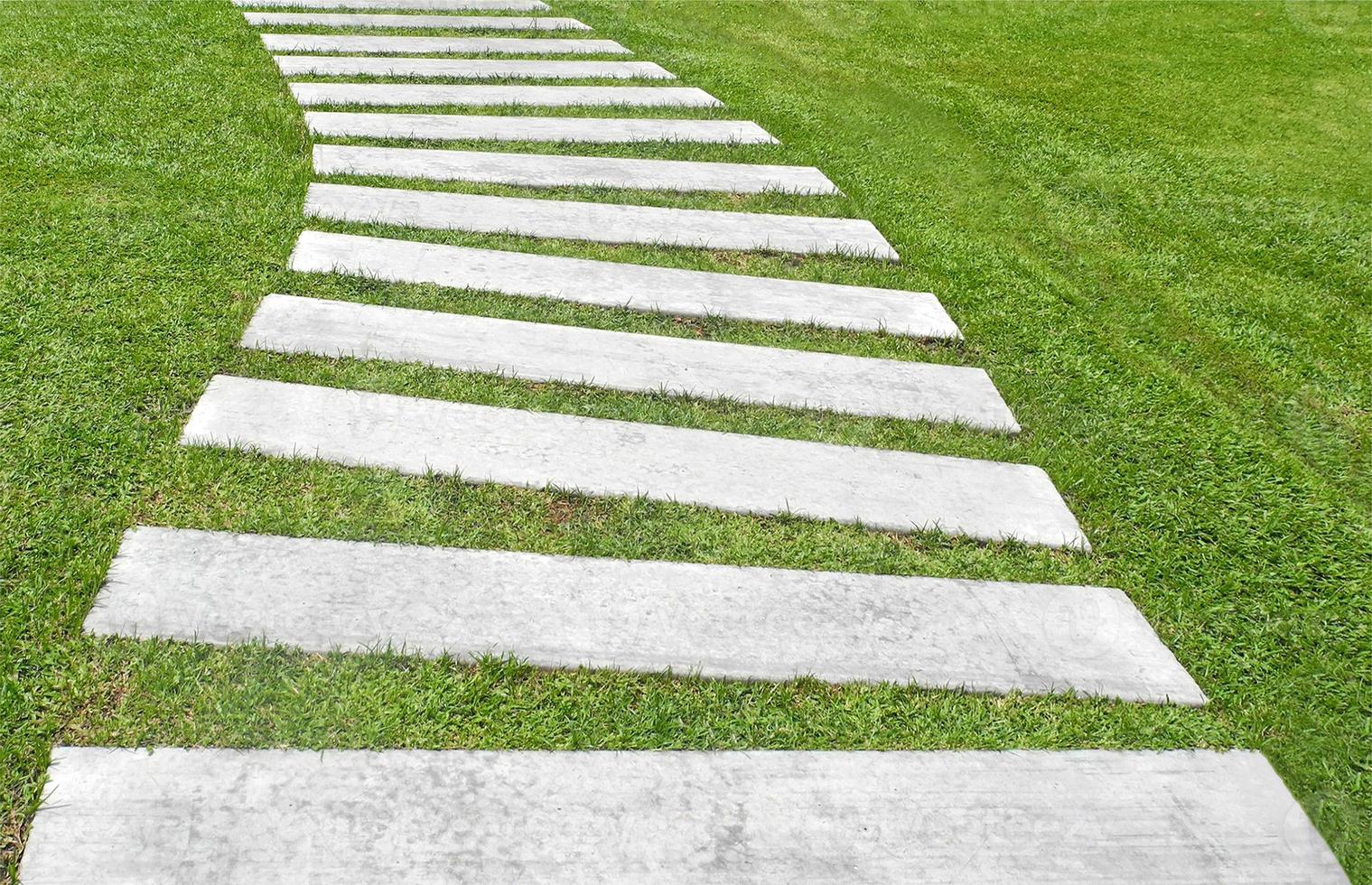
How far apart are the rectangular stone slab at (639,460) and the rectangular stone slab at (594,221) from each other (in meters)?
1.31

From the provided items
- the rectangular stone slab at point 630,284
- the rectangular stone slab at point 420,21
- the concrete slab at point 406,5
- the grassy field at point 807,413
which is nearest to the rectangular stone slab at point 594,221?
the grassy field at point 807,413

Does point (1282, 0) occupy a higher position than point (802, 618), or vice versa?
point (1282, 0)

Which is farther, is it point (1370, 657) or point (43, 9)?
point (43, 9)

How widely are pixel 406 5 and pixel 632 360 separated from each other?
4.95 m

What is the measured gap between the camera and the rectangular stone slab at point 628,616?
1.95m

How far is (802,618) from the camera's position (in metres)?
2.12

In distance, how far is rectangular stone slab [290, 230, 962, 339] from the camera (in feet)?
10.9

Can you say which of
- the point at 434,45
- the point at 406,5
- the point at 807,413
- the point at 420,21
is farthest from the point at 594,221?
the point at 406,5

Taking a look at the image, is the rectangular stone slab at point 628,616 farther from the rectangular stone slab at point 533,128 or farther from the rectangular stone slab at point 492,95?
the rectangular stone slab at point 492,95

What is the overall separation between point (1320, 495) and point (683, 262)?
90.3 inches

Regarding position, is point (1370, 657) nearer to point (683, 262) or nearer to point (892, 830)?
point (892, 830)

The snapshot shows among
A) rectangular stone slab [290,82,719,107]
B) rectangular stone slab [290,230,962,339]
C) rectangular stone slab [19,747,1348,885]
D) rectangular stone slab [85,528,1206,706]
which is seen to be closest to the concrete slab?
rectangular stone slab [290,82,719,107]

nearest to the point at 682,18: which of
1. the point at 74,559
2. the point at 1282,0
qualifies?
the point at 1282,0

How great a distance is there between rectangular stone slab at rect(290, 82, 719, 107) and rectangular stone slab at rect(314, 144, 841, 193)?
2.29 feet
